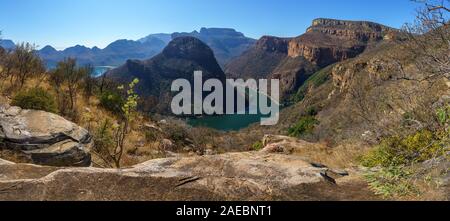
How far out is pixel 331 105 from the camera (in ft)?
322

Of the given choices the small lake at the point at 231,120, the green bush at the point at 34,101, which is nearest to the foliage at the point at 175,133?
the green bush at the point at 34,101

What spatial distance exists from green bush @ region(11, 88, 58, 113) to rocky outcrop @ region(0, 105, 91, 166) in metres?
4.32

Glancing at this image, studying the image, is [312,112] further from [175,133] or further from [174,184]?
[174,184]

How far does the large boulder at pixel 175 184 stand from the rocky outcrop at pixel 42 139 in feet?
13.8

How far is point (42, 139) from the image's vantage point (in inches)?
411

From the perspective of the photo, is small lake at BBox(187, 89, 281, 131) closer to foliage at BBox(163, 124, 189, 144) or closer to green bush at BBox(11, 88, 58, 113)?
foliage at BBox(163, 124, 189, 144)

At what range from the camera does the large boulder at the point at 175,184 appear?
4.80 metres

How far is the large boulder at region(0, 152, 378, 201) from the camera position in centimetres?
480

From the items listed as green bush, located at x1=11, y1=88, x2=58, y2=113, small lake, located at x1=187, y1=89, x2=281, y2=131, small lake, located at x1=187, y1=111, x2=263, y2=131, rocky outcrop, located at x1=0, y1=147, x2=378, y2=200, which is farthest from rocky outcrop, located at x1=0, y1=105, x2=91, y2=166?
small lake, located at x1=187, y1=111, x2=263, y2=131

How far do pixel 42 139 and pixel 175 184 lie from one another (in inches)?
273

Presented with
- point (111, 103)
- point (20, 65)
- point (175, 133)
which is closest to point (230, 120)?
point (175, 133)

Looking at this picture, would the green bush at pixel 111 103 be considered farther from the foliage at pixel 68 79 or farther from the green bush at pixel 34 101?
the green bush at pixel 34 101
